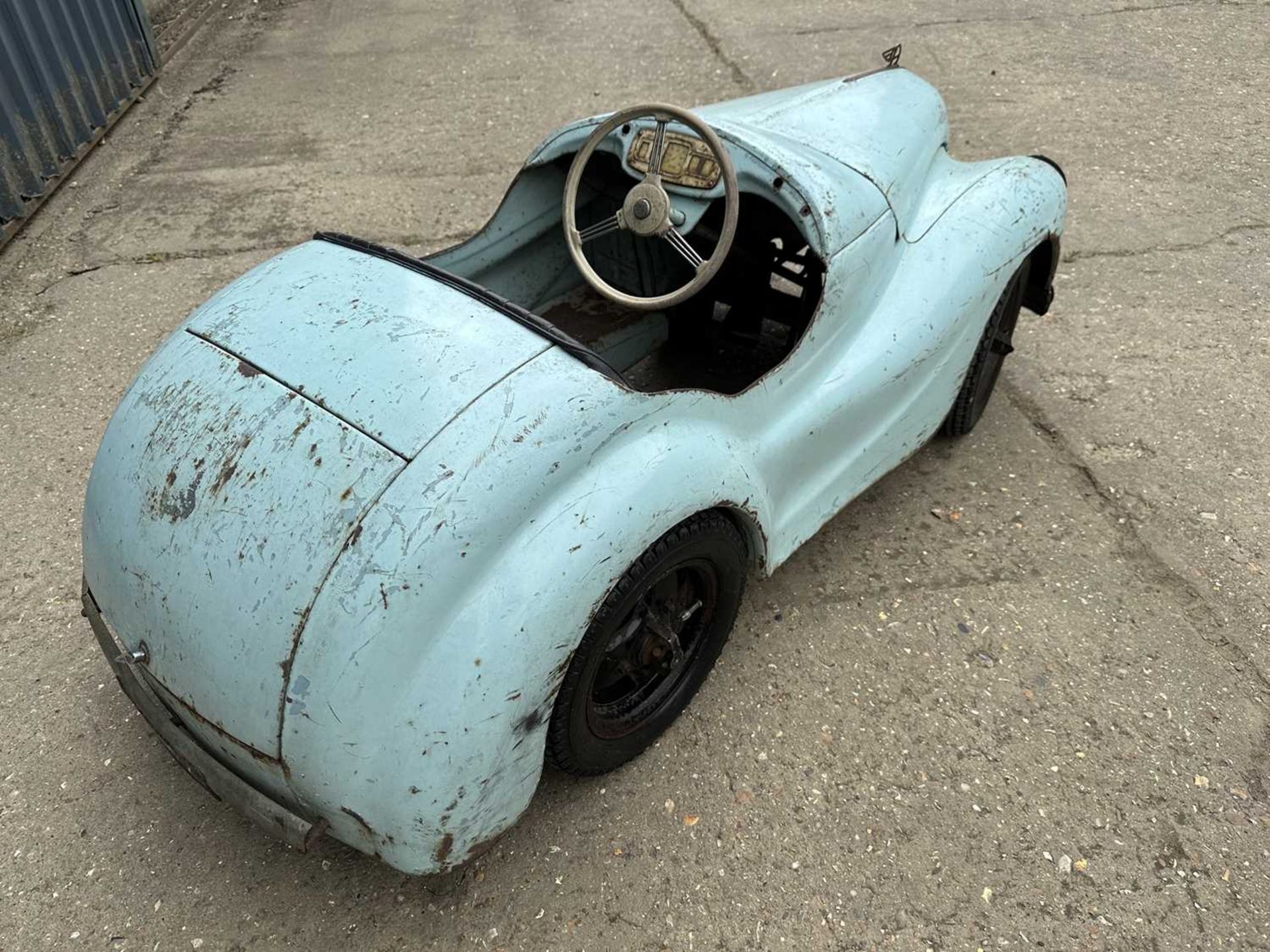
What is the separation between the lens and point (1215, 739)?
2.46m

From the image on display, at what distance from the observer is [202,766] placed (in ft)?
6.54

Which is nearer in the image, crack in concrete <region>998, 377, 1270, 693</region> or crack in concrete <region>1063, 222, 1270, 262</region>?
crack in concrete <region>998, 377, 1270, 693</region>

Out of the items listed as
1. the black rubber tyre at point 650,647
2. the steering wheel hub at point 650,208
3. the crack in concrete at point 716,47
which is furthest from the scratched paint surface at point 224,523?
the crack in concrete at point 716,47

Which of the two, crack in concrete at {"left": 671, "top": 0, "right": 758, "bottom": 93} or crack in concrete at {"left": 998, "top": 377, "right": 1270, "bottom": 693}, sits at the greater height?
crack in concrete at {"left": 671, "top": 0, "right": 758, "bottom": 93}

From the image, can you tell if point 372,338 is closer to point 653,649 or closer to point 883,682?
point 653,649

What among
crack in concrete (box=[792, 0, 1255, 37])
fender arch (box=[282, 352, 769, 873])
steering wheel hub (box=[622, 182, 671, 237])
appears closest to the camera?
fender arch (box=[282, 352, 769, 873])

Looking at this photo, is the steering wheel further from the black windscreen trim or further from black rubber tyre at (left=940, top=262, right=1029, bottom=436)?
black rubber tyre at (left=940, top=262, right=1029, bottom=436)

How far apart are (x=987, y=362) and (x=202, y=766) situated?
8.88 feet

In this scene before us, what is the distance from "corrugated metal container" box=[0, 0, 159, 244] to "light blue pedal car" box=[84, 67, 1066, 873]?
3.64m

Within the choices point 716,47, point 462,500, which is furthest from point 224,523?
point 716,47

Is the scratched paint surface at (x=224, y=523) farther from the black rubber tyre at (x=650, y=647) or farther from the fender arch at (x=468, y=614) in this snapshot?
the black rubber tyre at (x=650, y=647)

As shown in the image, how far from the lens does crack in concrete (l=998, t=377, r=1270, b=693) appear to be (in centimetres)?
268

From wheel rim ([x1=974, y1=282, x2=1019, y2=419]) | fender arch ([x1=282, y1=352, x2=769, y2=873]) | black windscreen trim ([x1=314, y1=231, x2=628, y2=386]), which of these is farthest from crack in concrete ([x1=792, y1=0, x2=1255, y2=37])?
fender arch ([x1=282, y1=352, x2=769, y2=873])

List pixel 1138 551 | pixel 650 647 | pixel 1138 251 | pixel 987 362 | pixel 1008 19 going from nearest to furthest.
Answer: pixel 650 647 < pixel 1138 551 < pixel 987 362 < pixel 1138 251 < pixel 1008 19
